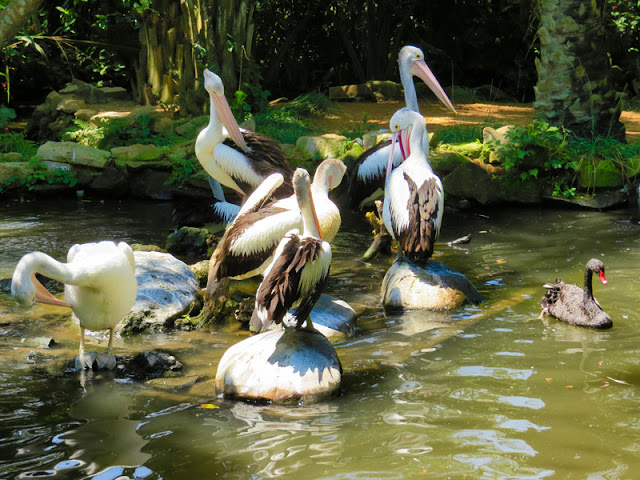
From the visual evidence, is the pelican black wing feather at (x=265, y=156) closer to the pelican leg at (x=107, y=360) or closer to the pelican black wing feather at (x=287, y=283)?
the pelican black wing feather at (x=287, y=283)

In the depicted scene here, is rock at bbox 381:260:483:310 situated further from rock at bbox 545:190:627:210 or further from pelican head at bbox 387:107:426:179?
rock at bbox 545:190:627:210

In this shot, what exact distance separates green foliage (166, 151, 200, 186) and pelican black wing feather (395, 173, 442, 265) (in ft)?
13.7

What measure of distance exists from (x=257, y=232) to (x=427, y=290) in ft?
4.70

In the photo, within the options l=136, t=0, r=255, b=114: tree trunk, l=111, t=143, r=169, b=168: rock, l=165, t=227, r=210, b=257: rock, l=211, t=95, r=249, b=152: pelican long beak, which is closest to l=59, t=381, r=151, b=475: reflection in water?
l=165, t=227, r=210, b=257: rock

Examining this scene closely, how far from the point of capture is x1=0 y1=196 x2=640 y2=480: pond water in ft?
10.8

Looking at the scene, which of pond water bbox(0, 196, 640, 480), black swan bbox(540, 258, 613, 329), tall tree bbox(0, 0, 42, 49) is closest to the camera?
pond water bbox(0, 196, 640, 480)

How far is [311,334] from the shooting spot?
442cm

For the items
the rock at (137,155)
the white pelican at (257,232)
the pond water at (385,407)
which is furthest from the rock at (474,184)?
the rock at (137,155)

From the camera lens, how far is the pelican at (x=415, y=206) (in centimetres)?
585

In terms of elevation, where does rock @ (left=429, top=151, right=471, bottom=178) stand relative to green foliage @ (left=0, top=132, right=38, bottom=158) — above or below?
below

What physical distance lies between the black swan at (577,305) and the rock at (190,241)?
11.5ft

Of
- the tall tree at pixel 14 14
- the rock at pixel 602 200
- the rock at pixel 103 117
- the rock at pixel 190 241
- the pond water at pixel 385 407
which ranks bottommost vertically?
the pond water at pixel 385 407

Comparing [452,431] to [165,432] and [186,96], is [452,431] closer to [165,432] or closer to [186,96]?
[165,432]

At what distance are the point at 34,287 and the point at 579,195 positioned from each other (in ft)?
21.7
